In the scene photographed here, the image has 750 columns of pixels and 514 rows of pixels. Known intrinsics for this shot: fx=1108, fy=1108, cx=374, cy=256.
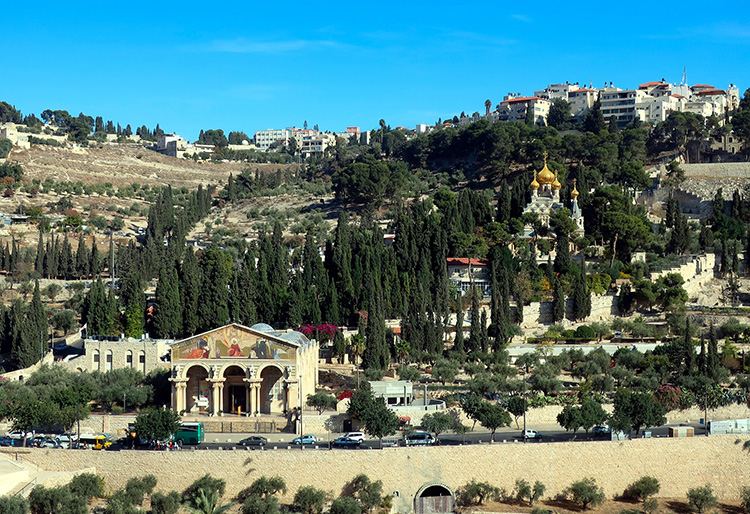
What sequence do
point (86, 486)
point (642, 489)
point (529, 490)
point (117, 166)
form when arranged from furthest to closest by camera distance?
point (117, 166) → point (642, 489) → point (529, 490) → point (86, 486)

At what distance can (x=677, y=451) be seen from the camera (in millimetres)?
46938

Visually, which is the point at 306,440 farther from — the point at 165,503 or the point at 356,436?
the point at 165,503

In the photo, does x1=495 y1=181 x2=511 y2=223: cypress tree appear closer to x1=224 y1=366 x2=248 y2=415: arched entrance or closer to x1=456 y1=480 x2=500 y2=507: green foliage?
x1=224 y1=366 x2=248 y2=415: arched entrance

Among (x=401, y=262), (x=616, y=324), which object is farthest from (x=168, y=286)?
(x=616, y=324)

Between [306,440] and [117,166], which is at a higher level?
[117,166]

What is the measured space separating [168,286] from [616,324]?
25890mm

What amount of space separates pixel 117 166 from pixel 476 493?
111 metres

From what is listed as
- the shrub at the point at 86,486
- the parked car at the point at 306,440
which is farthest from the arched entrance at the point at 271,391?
the shrub at the point at 86,486

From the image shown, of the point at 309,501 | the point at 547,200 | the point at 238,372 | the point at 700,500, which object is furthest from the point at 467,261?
the point at 309,501

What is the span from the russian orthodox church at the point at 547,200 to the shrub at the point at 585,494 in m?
34.9

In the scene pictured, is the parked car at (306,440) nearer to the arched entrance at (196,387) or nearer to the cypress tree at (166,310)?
the arched entrance at (196,387)

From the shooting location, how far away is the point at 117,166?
14675 centimetres

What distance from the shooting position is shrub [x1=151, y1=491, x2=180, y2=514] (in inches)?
1704

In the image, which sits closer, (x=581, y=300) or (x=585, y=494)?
(x=585, y=494)
